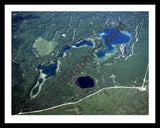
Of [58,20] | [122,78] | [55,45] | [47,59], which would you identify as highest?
[58,20]

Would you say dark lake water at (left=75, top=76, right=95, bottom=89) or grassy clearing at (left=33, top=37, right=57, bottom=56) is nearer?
dark lake water at (left=75, top=76, right=95, bottom=89)

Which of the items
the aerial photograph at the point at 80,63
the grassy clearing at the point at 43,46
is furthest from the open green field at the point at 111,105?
the grassy clearing at the point at 43,46

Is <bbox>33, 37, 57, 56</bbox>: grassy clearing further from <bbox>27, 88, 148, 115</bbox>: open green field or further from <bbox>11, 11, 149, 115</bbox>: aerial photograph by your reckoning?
<bbox>27, 88, 148, 115</bbox>: open green field

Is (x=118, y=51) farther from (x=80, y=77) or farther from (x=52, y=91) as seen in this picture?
(x=52, y=91)

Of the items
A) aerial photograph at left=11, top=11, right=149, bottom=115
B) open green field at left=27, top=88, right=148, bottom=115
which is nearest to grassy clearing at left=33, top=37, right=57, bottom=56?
aerial photograph at left=11, top=11, right=149, bottom=115

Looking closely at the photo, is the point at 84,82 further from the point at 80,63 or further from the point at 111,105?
the point at 111,105

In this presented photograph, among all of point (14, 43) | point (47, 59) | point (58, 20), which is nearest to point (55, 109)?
point (47, 59)

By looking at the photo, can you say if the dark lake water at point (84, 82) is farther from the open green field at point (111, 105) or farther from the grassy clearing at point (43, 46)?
the grassy clearing at point (43, 46)
